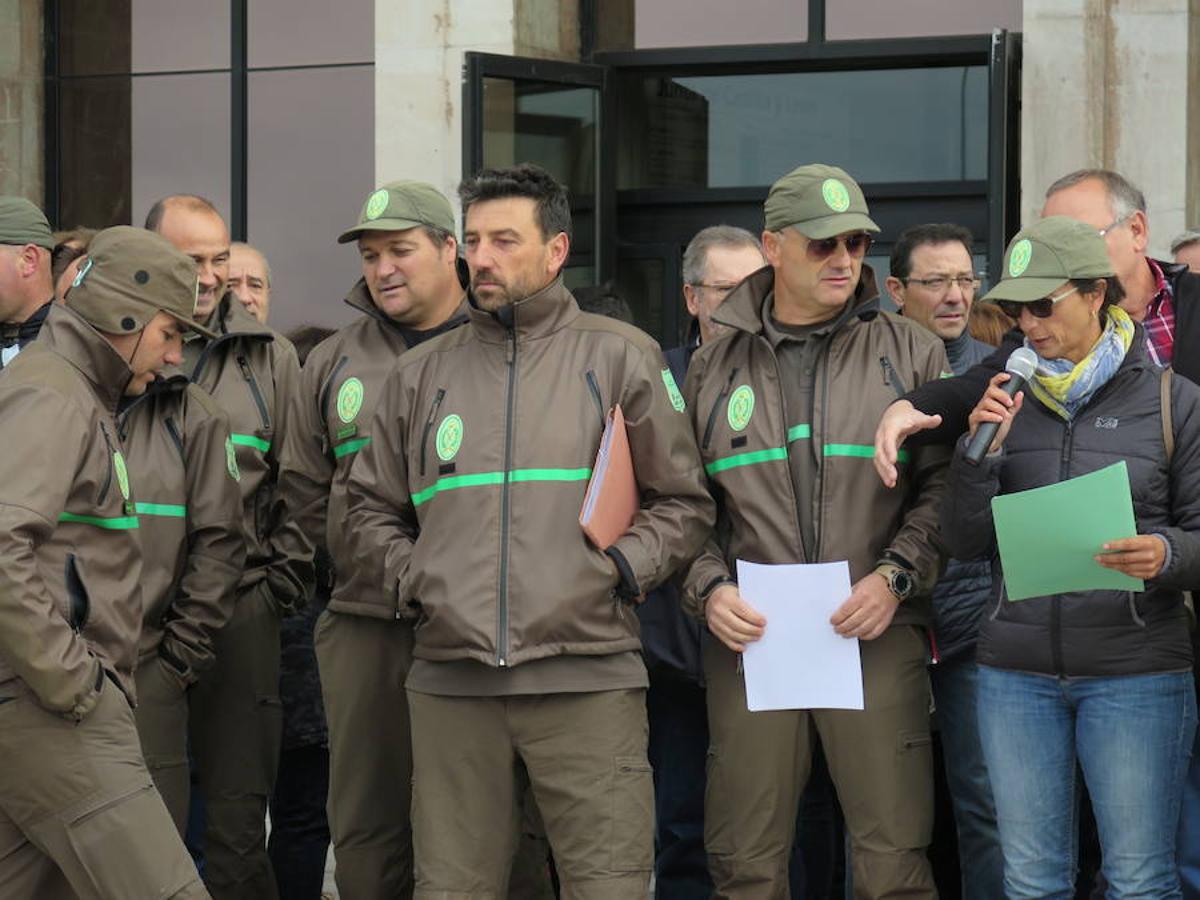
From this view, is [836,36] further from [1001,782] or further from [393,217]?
[1001,782]

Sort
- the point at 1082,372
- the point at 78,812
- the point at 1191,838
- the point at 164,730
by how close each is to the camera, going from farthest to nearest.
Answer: the point at 164,730 < the point at 1191,838 < the point at 1082,372 < the point at 78,812

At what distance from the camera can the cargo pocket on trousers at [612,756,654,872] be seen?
5355mm

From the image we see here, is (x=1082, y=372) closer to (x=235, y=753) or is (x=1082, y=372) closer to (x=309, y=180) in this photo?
(x=235, y=753)

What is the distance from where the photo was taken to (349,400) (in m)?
6.18

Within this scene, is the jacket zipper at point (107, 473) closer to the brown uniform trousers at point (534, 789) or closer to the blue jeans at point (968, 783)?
the brown uniform trousers at point (534, 789)

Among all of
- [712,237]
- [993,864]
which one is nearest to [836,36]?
[712,237]

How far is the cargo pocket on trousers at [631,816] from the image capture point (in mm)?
5355

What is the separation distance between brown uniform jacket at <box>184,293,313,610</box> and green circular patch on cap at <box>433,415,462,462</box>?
1.14m

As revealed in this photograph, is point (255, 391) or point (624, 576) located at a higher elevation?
point (255, 391)

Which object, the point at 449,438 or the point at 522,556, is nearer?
the point at 522,556

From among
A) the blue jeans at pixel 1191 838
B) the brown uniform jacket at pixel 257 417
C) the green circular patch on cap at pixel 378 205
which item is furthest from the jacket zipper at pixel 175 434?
the blue jeans at pixel 1191 838

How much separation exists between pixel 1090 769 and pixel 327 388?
8.51ft

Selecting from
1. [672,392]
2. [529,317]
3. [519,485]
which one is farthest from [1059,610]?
[529,317]

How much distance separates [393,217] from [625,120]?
201 inches
